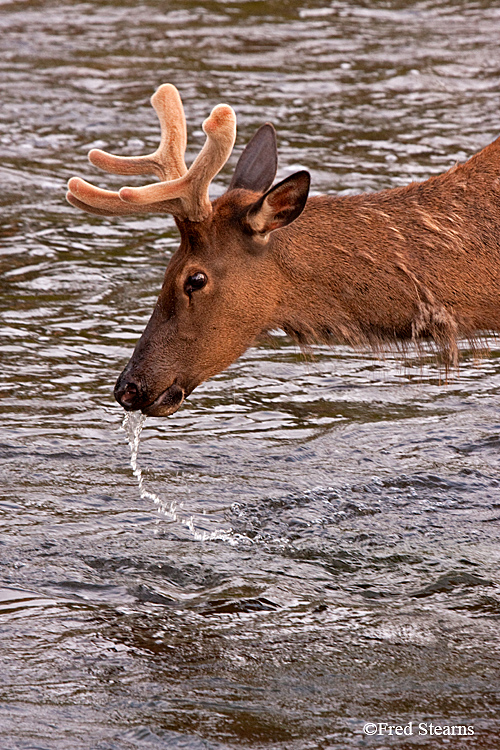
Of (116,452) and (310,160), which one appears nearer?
(116,452)

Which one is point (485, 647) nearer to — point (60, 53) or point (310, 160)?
point (310, 160)

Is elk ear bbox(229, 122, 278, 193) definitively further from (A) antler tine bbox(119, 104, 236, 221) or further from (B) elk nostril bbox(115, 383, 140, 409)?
(B) elk nostril bbox(115, 383, 140, 409)

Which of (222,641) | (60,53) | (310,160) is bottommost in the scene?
(222,641)

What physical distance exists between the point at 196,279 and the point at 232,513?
116 centimetres

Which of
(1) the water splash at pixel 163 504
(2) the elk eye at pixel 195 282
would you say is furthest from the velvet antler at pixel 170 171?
(1) the water splash at pixel 163 504

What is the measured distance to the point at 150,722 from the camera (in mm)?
4129

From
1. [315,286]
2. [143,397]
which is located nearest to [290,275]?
[315,286]

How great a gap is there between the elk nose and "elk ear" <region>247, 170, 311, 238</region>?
2.72 ft

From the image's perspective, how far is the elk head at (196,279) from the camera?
525 cm

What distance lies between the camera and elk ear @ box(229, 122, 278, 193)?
5613 mm

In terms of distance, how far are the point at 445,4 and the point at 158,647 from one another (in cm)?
1232

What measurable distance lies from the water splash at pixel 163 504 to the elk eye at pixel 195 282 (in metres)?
0.61

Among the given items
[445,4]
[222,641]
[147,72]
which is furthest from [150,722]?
[445,4]

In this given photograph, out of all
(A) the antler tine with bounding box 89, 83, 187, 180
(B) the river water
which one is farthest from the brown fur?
(B) the river water
